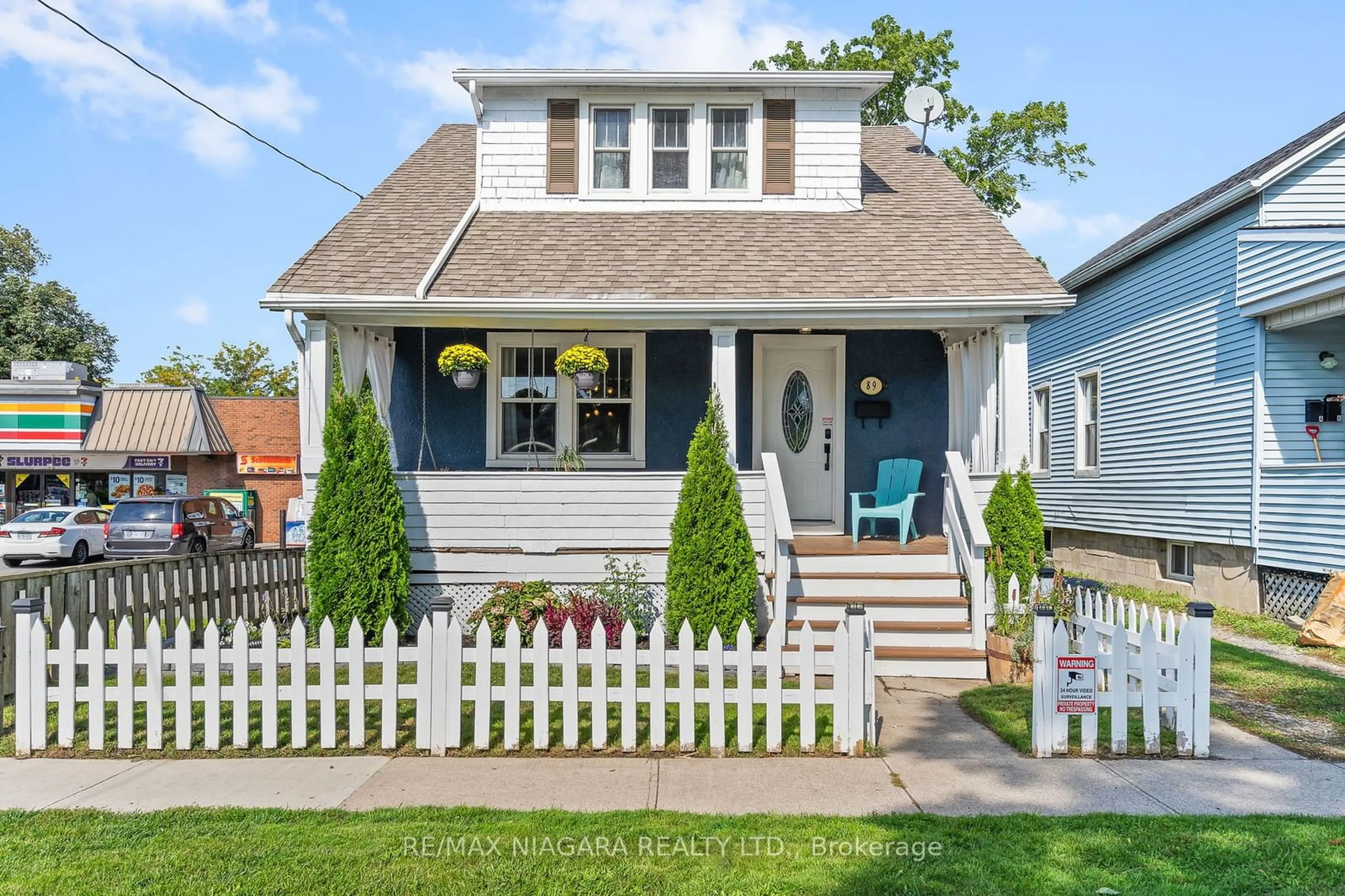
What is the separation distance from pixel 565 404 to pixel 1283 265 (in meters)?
8.80

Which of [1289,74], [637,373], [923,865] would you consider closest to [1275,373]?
[1289,74]

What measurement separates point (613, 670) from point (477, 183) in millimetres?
7024

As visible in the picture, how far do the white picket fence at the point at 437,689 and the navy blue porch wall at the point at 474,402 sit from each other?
5.38m

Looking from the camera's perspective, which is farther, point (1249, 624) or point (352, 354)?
point (1249, 624)

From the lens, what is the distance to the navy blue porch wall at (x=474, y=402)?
425 inches

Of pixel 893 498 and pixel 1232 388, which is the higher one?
pixel 1232 388

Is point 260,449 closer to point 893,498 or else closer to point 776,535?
point 893,498

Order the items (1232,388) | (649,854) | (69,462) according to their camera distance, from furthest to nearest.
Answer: (69,462), (1232,388), (649,854)

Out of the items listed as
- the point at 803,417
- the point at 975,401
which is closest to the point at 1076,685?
the point at 975,401

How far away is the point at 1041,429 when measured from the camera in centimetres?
1778

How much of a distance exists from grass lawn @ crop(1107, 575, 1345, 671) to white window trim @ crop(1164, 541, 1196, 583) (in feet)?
0.90

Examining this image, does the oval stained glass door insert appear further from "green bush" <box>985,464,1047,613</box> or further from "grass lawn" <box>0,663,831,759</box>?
"grass lawn" <box>0,663,831,759</box>

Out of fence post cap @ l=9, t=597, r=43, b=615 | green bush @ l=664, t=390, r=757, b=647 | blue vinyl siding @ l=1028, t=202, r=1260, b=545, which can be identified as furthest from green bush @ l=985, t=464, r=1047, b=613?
fence post cap @ l=9, t=597, r=43, b=615

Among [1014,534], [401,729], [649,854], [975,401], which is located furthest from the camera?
[975,401]
